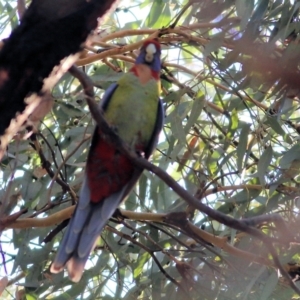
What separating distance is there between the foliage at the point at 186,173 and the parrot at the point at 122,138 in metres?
0.07

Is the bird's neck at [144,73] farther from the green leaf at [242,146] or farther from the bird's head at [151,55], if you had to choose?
the green leaf at [242,146]

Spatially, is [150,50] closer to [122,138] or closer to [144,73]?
[144,73]

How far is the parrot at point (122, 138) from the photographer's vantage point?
1.79 metres

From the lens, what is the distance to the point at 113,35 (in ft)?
7.47

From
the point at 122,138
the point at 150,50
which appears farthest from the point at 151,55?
the point at 122,138

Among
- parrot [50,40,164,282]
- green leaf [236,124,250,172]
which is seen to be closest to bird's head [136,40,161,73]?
parrot [50,40,164,282]

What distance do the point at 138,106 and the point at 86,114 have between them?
277 mm

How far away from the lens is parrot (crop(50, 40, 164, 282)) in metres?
1.79

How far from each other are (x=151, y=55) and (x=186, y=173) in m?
0.44

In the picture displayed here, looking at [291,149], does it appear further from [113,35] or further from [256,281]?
[113,35]

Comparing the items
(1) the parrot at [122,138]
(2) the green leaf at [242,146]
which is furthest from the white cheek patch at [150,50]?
(2) the green leaf at [242,146]

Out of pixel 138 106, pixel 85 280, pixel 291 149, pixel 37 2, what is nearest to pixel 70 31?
pixel 37 2

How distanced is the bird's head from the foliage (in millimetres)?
86

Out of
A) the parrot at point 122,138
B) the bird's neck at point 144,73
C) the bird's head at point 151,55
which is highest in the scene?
the bird's head at point 151,55
